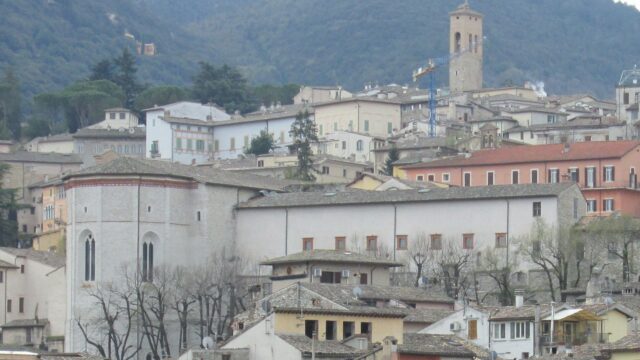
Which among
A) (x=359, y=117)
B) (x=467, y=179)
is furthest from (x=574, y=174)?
(x=359, y=117)

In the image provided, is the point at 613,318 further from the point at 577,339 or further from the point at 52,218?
the point at 52,218

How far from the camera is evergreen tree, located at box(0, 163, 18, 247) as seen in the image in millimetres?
131738

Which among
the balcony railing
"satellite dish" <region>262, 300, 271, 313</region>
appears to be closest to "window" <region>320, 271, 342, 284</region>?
"satellite dish" <region>262, 300, 271, 313</region>

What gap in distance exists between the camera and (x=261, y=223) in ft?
358

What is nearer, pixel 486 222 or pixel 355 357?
pixel 355 357

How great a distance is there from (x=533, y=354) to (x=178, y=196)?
1547 inches

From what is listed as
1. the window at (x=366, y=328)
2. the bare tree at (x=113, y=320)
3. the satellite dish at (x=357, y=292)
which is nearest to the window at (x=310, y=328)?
the window at (x=366, y=328)

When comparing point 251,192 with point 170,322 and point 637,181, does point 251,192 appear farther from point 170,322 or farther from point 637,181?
point 637,181

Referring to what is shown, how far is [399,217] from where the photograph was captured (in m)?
105

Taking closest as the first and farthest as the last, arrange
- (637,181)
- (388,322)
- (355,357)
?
(355,357), (388,322), (637,181)

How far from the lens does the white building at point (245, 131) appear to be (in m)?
156

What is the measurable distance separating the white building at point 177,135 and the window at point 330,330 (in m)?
83.4

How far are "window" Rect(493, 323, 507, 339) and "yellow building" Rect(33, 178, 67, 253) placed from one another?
51116 millimetres

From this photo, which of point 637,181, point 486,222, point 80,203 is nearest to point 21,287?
point 80,203
